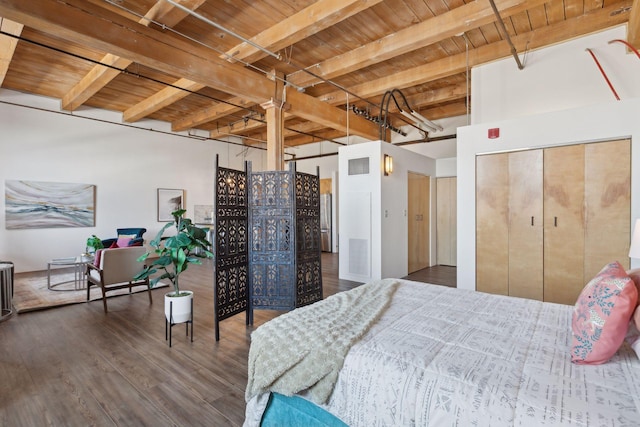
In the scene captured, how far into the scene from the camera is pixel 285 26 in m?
3.67

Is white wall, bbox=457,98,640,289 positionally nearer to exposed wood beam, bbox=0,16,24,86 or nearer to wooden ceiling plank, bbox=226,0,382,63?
wooden ceiling plank, bbox=226,0,382,63

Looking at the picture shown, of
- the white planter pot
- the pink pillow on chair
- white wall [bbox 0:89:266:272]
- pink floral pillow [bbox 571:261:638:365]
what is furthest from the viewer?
white wall [bbox 0:89:266:272]

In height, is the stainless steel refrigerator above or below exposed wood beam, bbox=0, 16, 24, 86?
below

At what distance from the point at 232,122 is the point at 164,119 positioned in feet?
5.73

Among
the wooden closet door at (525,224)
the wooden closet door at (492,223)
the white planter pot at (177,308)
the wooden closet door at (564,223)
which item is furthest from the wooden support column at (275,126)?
the wooden closet door at (564,223)

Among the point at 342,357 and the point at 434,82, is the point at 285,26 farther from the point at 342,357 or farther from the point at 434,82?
the point at 342,357

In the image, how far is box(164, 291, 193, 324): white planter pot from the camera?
3.10 m

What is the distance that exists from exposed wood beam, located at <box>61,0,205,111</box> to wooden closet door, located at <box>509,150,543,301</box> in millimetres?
4179

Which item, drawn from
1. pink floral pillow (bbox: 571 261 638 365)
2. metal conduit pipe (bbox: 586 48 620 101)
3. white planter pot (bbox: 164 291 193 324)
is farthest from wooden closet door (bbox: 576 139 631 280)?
white planter pot (bbox: 164 291 193 324)

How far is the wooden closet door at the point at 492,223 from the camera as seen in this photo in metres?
4.23

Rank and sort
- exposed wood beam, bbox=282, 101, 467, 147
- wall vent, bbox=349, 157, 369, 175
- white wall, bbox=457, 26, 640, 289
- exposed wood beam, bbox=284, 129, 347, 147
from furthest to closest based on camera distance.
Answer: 1. exposed wood beam, bbox=284, 129, 347, 147
2. exposed wood beam, bbox=282, 101, 467, 147
3. wall vent, bbox=349, 157, 369, 175
4. white wall, bbox=457, 26, 640, 289

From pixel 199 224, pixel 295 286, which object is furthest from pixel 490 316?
pixel 199 224

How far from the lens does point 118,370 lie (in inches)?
101

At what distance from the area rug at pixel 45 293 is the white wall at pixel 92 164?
2.93ft
